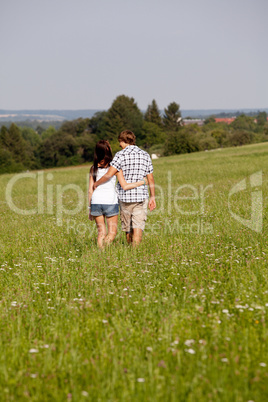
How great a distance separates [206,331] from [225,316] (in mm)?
325

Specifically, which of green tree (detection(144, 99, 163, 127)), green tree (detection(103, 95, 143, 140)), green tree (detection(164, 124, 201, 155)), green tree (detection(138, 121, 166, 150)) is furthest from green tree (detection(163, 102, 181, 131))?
green tree (detection(164, 124, 201, 155))

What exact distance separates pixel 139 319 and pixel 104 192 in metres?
3.49

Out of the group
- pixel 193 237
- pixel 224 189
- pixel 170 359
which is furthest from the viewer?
pixel 224 189

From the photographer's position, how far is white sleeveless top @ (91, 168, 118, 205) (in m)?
7.86

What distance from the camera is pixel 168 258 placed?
6.86 meters

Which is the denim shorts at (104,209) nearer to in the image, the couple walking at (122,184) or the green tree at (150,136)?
the couple walking at (122,184)

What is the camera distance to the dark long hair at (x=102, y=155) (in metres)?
7.82

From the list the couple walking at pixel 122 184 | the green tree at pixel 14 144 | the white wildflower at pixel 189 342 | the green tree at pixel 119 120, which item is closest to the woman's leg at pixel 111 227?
the couple walking at pixel 122 184

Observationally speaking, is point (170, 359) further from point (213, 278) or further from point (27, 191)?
point (27, 191)

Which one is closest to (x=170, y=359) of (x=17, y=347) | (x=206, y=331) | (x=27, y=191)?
(x=206, y=331)

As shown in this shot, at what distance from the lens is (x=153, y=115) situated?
134m

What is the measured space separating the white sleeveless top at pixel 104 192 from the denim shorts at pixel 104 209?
6 cm

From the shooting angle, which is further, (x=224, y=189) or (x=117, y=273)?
(x=224, y=189)

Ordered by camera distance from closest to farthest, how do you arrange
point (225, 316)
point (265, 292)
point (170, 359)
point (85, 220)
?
point (170, 359), point (225, 316), point (265, 292), point (85, 220)
